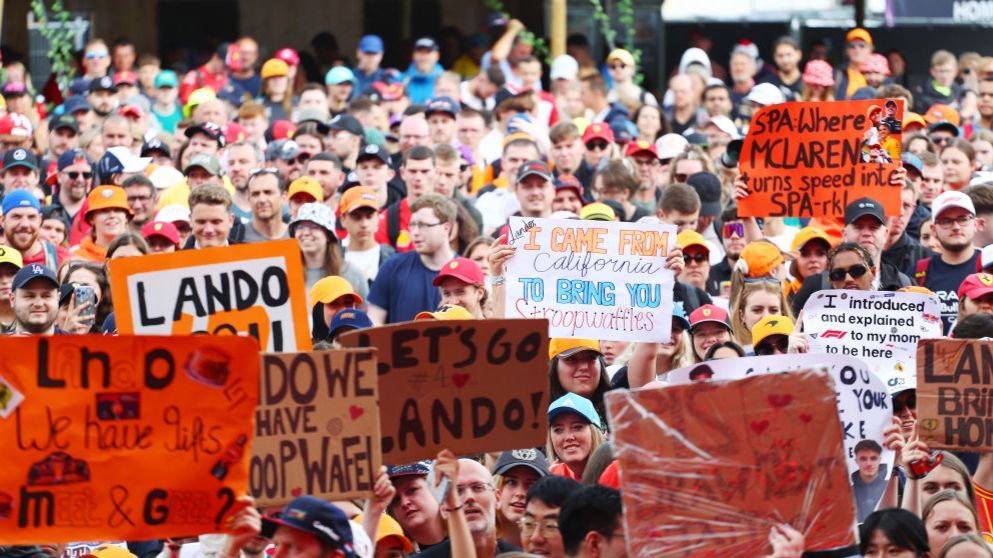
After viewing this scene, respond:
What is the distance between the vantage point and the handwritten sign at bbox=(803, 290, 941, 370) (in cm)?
941

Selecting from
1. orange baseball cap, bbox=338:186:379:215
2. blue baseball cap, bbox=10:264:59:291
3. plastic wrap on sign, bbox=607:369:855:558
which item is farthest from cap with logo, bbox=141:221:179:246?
plastic wrap on sign, bbox=607:369:855:558

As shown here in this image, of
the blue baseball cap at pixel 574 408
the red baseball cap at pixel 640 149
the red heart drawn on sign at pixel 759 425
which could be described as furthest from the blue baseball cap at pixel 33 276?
the red baseball cap at pixel 640 149

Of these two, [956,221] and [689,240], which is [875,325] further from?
[689,240]

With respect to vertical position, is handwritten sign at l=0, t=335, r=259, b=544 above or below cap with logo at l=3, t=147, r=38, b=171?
below

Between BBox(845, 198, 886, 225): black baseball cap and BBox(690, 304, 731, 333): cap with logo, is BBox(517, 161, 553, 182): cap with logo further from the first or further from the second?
BBox(690, 304, 731, 333): cap with logo

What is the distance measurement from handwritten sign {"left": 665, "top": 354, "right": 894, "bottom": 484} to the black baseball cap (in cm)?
293

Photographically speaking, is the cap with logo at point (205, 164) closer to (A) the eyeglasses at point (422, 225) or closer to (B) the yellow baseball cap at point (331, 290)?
(A) the eyeglasses at point (422, 225)

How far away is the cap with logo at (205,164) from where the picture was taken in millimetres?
14570

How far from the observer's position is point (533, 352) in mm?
7820

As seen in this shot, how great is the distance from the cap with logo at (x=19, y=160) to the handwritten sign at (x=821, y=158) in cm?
578

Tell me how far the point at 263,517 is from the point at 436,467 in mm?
698

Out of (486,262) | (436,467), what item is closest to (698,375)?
(436,467)

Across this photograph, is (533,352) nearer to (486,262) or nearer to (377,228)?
(486,262)

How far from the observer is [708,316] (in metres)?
10.3
